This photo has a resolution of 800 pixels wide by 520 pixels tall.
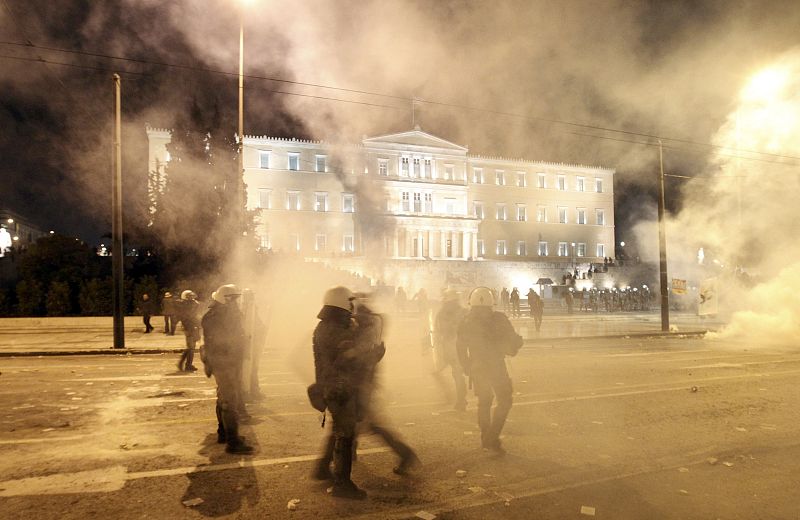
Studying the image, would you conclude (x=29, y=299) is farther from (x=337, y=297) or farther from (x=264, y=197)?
(x=264, y=197)

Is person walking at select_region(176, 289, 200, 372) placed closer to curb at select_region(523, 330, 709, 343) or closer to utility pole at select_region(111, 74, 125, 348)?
utility pole at select_region(111, 74, 125, 348)

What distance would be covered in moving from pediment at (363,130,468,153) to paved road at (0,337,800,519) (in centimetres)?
5484

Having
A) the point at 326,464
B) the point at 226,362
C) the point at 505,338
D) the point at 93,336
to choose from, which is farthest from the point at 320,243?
the point at 326,464

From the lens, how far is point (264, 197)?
197 ft

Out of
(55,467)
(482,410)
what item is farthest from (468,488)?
(55,467)

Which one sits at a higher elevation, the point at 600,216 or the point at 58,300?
the point at 600,216

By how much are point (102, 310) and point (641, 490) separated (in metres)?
23.2

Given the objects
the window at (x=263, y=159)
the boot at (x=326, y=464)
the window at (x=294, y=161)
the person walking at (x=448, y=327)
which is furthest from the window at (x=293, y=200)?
the boot at (x=326, y=464)

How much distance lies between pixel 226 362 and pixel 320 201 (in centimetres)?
5714

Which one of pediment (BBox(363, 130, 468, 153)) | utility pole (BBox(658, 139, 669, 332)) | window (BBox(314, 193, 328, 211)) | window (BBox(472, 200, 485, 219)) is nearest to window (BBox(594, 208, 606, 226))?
window (BBox(472, 200, 485, 219))

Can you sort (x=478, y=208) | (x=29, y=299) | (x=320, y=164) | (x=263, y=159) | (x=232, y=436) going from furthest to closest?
(x=478, y=208) → (x=320, y=164) → (x=263, y=159) → (x=29, y=299) → (x=232, y=436)

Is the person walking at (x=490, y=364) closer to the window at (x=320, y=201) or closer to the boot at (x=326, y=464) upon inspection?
the boot at (x=326, y=464)

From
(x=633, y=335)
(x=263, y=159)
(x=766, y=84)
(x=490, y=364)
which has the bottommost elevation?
(x=633, y=335)

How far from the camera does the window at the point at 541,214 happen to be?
72.7m
